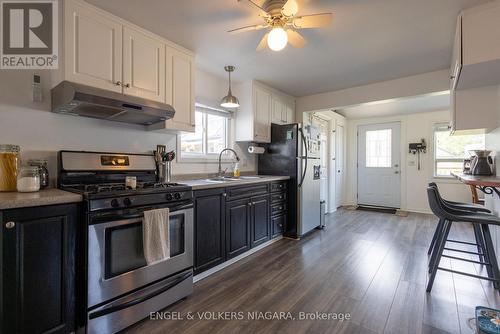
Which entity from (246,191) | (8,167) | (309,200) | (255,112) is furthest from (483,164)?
(8,167)

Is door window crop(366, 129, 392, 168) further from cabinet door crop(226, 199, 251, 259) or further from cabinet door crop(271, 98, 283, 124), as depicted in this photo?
cabinet door crop(226, 199, 251, 259)

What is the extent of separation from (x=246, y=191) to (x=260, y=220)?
50 centimetres

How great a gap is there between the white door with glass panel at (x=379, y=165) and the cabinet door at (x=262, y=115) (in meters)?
3.40

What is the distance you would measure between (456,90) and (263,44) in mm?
2163

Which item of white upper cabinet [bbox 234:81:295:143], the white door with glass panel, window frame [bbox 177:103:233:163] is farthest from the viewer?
the white door with glass panel

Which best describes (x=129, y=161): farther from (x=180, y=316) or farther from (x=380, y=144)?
(x=380, y=144)

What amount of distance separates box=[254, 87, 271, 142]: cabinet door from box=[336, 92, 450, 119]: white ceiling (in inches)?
74.1

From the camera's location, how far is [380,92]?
11.6ft

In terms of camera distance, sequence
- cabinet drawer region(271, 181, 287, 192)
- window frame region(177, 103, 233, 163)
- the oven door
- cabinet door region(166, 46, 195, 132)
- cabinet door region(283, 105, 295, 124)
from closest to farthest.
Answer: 1. the oven door
2. cabinet door region(166, 46, 195, 132)
3. window frame region(177, 103, 233, 163)
4. cabinet drawer region(271, 181, 287, 192)
5. cabinet door region(283, 105, 295, 124)

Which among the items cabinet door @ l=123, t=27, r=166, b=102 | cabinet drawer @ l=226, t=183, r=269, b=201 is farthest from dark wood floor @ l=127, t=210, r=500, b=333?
cabinet door @ l=123, t=27, r=166, b=102

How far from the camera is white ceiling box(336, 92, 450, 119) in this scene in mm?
4557

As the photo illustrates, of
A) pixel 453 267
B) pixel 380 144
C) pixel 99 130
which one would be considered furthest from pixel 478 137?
pixel 99 130

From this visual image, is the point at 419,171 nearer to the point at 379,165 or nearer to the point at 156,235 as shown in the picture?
the point at 379,165

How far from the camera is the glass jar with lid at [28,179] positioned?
1627 mm
